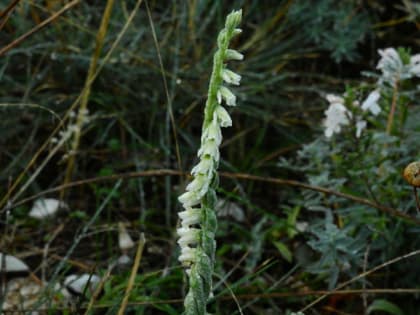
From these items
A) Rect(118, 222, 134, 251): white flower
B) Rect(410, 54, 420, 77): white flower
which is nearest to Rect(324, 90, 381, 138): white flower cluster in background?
Rect(410, 54, 420, 77): white flower

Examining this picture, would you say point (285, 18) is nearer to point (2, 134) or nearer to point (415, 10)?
point (415, 10)

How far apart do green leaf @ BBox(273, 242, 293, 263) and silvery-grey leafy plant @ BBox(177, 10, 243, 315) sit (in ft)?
3.43

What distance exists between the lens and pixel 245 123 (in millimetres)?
3070

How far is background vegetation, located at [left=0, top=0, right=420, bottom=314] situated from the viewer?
217 cm

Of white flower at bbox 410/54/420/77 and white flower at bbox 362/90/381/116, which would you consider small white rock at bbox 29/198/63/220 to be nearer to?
white flower at bbox 362/90/381/116

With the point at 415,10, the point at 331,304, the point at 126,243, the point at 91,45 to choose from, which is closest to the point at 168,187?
the point at 126,243

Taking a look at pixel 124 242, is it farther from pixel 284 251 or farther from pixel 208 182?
pixel 208 182

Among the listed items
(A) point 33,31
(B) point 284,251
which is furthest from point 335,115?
(A) point 33,31

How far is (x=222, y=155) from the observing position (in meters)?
2.97

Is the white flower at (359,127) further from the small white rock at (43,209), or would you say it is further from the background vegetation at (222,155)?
the small white rock at (43,209)

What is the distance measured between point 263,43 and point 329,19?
1.19ft

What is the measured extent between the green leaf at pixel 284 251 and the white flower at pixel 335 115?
15.5 inches

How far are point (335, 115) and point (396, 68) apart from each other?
268mm

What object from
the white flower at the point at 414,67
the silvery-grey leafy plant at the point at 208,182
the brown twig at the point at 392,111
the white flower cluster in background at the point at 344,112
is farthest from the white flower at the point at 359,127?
the silvery-grey leafy plant at the point at 208,182
